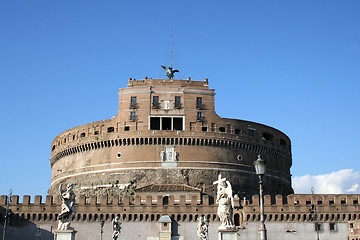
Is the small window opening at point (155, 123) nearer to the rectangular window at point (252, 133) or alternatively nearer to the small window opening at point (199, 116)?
the small window opening at point (199, 116)

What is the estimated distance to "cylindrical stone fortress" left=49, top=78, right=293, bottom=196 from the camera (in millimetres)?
54031

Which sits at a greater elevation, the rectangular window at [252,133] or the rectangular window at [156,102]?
the rectangular window at [156,102]

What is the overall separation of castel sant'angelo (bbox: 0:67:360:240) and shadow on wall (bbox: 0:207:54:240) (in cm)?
9

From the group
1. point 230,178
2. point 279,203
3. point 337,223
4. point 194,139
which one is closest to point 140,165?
point 194,139

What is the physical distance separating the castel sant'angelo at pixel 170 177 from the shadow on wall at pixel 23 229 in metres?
0.09

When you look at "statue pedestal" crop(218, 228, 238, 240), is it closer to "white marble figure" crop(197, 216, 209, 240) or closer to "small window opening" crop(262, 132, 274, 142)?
"white marble figure" crop(197, 216, 209, 240)

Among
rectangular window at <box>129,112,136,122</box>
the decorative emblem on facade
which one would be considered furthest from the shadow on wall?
rectangular window at <box>129,112,136,122</box>

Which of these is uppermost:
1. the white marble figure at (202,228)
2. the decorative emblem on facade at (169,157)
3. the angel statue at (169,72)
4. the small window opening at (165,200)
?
the angel statue at (169,72)

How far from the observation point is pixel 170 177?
53469 millimetres

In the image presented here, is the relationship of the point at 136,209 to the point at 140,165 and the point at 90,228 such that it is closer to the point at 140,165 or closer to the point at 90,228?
the point at 90,228

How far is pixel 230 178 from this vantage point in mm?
54844

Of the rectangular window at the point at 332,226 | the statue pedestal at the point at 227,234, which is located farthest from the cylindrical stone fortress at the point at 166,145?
the statue pedestal at the point at 227,234

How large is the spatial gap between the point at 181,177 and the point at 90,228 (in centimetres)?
1169

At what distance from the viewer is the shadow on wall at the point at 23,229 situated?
153ft
